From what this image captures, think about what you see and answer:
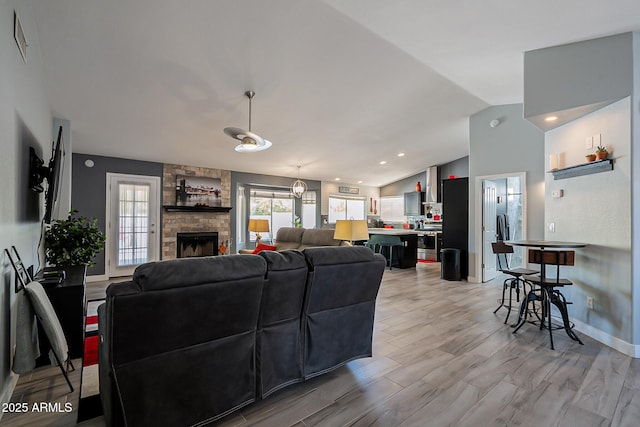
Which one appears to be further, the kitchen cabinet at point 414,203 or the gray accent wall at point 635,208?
the kitchen cabinet at point 414,203

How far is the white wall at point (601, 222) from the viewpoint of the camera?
2893 millimetres

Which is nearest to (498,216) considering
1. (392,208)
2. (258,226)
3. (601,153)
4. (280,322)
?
(601,153)

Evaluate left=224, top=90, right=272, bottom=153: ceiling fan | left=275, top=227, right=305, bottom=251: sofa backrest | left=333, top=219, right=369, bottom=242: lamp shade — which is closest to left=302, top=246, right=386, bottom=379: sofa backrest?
left=333, top=219, right=369, bottom=242: lamp shade

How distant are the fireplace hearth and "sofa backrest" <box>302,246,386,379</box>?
545 cm

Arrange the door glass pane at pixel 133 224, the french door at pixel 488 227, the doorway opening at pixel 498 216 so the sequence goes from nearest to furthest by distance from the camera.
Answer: the doorway opening at pixel 498 216, the french door at pixel 488 227, the door glass pane at pixel 133 224

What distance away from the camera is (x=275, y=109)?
188 inches

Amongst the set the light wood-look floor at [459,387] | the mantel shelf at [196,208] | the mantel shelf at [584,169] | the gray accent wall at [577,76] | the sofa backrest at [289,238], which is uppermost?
the gray accent wall at [577,76]

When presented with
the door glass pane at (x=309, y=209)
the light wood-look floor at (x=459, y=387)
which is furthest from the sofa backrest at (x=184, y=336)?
the door glass pane at (x=309, y=209)

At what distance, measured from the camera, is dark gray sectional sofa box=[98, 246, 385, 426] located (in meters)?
1.45

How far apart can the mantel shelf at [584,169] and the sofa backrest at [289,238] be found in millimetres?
3768

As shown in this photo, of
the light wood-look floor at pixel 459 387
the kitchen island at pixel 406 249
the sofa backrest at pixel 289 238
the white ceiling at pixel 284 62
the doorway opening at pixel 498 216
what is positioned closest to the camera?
the light wood-look floor at pixel 459 387

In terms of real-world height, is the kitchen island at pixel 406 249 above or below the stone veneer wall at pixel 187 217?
below

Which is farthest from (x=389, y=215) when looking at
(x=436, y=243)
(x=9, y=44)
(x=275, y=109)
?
(x=9, y=44)

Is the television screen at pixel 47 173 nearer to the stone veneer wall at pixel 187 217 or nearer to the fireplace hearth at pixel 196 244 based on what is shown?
the stone veneer wall at pixel 187 217
